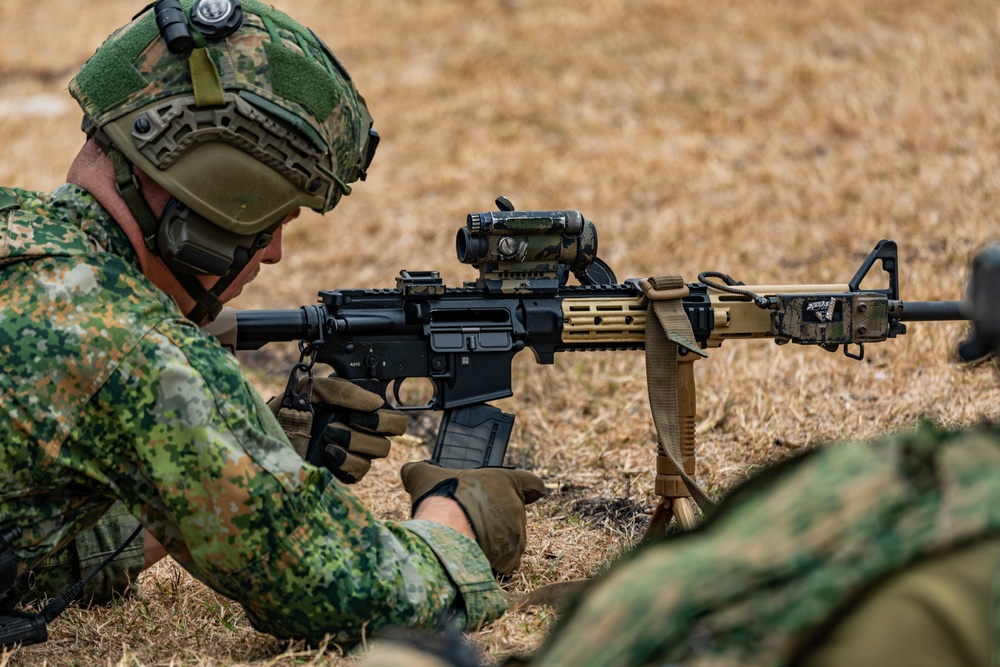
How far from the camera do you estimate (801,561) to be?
4.50 feet

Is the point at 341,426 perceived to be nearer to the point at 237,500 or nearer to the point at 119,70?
the point at 237,500

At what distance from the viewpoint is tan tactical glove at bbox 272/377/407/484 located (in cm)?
388

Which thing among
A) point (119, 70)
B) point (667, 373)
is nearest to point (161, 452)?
point (119, 70)

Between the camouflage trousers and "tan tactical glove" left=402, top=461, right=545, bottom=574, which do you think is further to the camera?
the camouflage trousers

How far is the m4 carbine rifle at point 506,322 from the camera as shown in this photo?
427 cm

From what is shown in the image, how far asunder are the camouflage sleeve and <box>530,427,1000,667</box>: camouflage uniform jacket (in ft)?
4.93

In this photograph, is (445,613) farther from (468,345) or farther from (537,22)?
(537,22)

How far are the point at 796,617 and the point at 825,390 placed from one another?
5113 millimetres

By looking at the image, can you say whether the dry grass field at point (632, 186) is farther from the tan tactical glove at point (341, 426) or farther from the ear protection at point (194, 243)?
the ear protection at point (194, 243)

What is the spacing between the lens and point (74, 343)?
9.14ft

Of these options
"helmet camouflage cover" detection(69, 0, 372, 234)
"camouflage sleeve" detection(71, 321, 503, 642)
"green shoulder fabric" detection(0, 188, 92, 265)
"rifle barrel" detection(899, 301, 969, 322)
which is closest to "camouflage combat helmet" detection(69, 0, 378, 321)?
"helmet camouflage cover" detection(69, 0, 372, 234)

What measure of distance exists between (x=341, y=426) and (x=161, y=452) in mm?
1189

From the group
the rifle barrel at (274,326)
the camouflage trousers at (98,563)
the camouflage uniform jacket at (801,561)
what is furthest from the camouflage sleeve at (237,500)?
the camouflage uniform jacket at (801,561)

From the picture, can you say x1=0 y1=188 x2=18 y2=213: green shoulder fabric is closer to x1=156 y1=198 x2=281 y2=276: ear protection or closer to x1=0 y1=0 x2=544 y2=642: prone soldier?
x1=0 y1=0 x2=544 y2=642: prone soldier
